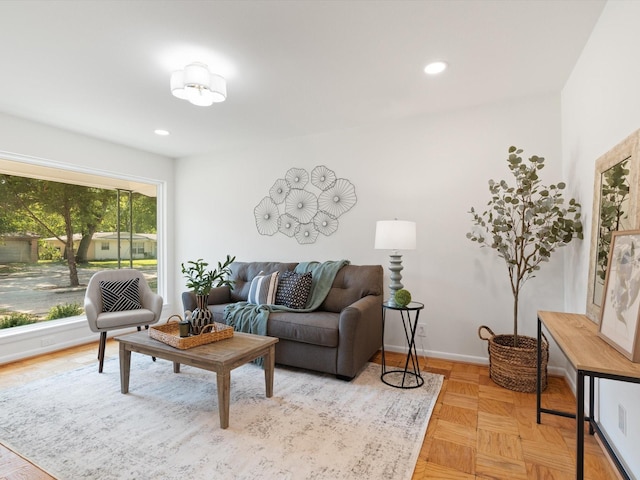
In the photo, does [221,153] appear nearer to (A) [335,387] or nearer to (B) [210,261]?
(B) [210,261]

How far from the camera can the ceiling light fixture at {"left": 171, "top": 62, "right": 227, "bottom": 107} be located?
2.25 meters

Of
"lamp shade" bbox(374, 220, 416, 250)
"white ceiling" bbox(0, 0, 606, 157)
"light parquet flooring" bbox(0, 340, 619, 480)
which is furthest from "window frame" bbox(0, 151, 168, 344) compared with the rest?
"lamp shade" bbox(374, 220, 416, 250)

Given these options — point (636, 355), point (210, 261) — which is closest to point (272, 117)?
point (210, 261)

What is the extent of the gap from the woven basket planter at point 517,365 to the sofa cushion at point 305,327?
1.30 m

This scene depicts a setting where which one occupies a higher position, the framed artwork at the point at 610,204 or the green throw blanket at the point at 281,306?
the framed artwork at the point at 610,204

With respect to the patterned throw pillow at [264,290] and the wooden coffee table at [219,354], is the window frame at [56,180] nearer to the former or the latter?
the wooden coffee table at [219,354]

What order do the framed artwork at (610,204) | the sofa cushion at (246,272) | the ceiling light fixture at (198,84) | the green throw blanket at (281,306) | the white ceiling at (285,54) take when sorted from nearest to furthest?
the framed artwork at (610,204) → the white ceiling at (285,54) → the ceiling light fixture at (198,84) → the green throw blanket at (281,306) → the sofa cushion at (246,272)

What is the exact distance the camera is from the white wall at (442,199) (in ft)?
9.84

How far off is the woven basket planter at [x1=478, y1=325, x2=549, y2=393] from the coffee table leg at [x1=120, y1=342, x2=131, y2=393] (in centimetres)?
288

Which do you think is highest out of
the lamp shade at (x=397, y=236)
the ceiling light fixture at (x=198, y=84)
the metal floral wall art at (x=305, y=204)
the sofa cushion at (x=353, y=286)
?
the ceiling light fixture at (x=198, y=84)

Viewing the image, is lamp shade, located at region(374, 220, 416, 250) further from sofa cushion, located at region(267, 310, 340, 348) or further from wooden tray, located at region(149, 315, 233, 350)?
wooden tray, located at region(149, 315, 233, 350)

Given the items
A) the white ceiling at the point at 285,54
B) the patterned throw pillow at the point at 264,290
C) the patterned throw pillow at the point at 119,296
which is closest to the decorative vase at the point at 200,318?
the patterned throw pillow at the point at 264,290

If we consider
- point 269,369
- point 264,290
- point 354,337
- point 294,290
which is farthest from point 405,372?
point 264,290

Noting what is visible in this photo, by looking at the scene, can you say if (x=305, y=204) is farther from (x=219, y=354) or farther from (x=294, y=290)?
(x=219, y=354)
